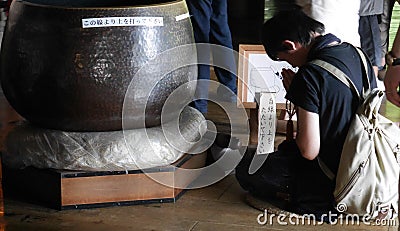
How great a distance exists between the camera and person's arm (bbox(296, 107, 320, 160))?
2273mm

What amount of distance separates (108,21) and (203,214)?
733 millimetres

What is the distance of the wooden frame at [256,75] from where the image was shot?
10.5 ft

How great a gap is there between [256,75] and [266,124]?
52 centimetres

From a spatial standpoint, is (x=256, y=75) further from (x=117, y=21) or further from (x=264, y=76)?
(x=117, y=21)

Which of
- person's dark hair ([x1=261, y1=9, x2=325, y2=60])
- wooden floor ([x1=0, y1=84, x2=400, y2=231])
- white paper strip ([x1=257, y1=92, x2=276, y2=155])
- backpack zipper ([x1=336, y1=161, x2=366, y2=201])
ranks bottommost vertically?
wooden floor ([x1=0, y1=84, x2=400, y2=231])

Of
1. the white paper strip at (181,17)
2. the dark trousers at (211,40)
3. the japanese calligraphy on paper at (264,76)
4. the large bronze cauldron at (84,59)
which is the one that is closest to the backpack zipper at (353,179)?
the large bronze cauldron at (84,59)

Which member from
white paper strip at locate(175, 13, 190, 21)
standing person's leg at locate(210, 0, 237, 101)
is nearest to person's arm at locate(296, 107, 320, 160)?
white paper strip at locate(175, 13, 190, 21)

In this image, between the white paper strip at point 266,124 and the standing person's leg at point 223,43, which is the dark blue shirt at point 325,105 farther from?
the standing person's leg at point 223,43

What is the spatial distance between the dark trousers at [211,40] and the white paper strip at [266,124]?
601 millimetres

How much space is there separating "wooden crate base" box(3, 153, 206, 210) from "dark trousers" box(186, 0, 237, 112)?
3.09 feet

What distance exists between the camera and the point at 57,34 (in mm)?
2406

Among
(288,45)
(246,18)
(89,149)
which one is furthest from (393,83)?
(246,18)

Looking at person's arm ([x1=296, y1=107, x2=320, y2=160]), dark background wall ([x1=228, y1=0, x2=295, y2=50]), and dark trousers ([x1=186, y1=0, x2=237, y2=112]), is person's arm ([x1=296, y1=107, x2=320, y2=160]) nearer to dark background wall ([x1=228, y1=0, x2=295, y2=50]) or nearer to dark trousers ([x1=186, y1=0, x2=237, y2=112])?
dark trousers ([x1=186, y1=0, x2=237, y2=112])

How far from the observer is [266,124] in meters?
2.72
